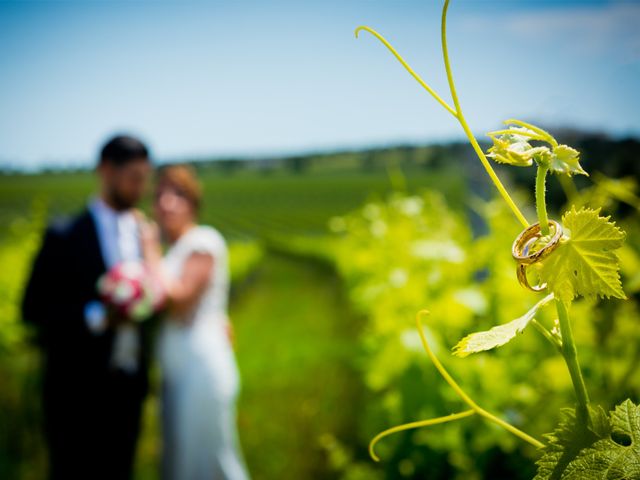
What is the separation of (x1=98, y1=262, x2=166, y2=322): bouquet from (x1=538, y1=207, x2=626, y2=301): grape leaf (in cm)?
310

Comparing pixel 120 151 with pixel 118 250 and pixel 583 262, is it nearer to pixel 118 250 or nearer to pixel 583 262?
pixel 118 250

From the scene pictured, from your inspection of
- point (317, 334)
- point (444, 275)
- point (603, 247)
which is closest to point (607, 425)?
point (603, 247)

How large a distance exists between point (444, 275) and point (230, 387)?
222cm

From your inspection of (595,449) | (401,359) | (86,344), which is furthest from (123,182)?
(595,449)

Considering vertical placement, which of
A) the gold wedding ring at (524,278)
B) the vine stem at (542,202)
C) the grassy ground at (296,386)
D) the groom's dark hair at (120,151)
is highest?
the groom's dark hair at (120,151)

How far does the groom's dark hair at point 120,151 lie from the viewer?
11.5ft

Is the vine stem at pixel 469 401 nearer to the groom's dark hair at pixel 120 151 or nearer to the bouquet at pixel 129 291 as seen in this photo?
the bouquet at pixel 129 291

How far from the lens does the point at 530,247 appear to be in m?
0.45

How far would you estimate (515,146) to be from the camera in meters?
0.44

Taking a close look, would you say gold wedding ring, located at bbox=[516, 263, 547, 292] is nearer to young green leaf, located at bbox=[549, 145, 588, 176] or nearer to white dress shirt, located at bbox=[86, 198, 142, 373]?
young green leaf, located at bbox=[549, 145, 588, 176]

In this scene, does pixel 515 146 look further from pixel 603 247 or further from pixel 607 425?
pixel 607 425

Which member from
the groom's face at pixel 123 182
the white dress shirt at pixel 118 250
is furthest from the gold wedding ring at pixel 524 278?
the groom's face at pixel 123 182

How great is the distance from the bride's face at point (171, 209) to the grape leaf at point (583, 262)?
389 centimetres

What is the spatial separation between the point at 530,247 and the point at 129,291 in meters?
3.11
